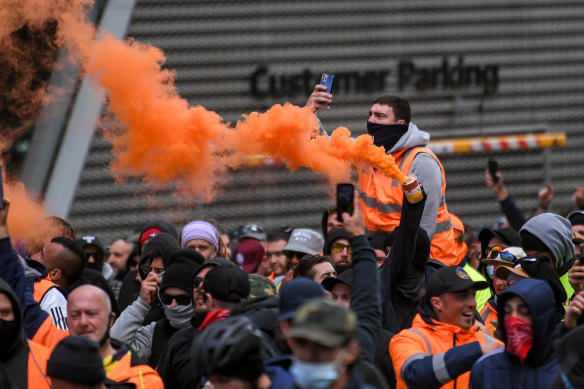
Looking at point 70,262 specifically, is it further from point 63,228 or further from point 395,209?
point 395,209

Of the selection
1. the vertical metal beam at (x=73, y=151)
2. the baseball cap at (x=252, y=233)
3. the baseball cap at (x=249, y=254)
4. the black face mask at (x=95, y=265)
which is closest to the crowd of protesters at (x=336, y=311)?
the black face mask at (x=95, y=265)

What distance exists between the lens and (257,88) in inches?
558

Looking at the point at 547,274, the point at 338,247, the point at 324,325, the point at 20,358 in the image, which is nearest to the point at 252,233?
the point at 338,247

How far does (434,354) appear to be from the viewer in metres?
5.27

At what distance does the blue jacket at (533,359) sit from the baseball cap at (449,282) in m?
0.60

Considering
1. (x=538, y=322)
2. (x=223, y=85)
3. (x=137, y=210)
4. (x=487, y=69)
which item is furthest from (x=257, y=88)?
(x=538, y=322)

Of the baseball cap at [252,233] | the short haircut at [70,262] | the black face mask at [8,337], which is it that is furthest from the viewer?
the baseball cap at [252,233]

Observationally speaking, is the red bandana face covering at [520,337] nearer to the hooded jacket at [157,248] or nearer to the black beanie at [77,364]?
the black beanie at [77,364]

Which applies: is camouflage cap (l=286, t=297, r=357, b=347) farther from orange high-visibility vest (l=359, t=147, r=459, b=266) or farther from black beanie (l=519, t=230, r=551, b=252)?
orange high-visibility vest (l=359, t=147, r=459, b=266)

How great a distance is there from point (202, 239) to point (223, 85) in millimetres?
6840

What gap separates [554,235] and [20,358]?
11.8ft

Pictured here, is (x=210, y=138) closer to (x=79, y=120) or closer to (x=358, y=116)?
(x=79, y=120)

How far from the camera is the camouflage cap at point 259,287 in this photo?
19.5 ft

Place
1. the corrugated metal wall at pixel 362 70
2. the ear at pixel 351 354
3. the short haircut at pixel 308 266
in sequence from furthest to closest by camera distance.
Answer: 1. the corrugated metal wall at pixel 362 70
2. the short haircut at pixel 308 266
3. the ear at pixel 351 354
